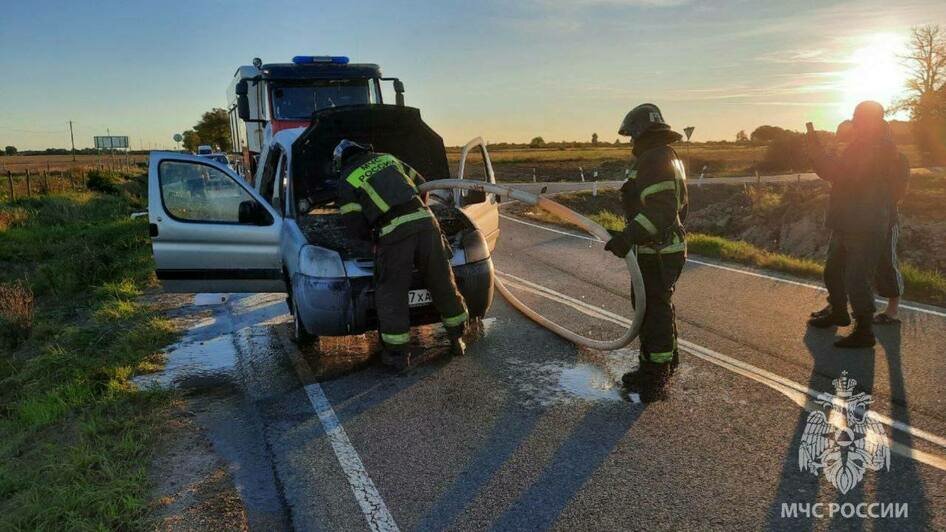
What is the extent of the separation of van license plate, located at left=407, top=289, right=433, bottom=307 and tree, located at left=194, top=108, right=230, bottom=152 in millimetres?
47293

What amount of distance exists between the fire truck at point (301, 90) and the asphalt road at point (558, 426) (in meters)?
6.13

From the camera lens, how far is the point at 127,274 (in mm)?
9484

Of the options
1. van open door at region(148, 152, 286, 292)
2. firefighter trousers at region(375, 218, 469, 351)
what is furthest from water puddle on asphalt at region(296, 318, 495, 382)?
van open door at region(148, 152, 286, 292)

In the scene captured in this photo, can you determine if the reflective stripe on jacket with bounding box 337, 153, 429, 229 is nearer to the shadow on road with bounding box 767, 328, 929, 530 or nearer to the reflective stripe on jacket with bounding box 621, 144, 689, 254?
the reflective stripe on jacket with bounding box 621, 144, 689, 254

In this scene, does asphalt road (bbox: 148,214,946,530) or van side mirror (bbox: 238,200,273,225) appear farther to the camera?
van side mirror (bbox: 238,200,273,225)

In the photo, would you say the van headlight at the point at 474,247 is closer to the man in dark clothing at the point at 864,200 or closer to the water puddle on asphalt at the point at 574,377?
the water puddle on asphalt at the point at 574,377

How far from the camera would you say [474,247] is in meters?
5.71

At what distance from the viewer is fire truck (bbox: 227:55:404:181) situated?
1176 cm

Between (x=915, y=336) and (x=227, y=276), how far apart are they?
20.0 feet

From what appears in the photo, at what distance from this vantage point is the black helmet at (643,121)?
4430mm

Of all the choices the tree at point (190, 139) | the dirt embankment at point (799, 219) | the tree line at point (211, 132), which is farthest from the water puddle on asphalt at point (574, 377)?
the tree at point (190, 139)

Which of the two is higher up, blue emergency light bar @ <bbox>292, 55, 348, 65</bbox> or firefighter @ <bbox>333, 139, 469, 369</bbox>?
blue emergency light bar @ <bbox>292, 55, 348, 65</bbox>

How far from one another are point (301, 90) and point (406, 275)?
8057 mm

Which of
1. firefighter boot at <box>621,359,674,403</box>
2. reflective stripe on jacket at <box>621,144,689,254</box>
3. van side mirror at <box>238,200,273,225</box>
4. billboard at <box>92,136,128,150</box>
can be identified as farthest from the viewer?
billboard at <box>92,136,128,150</box>
